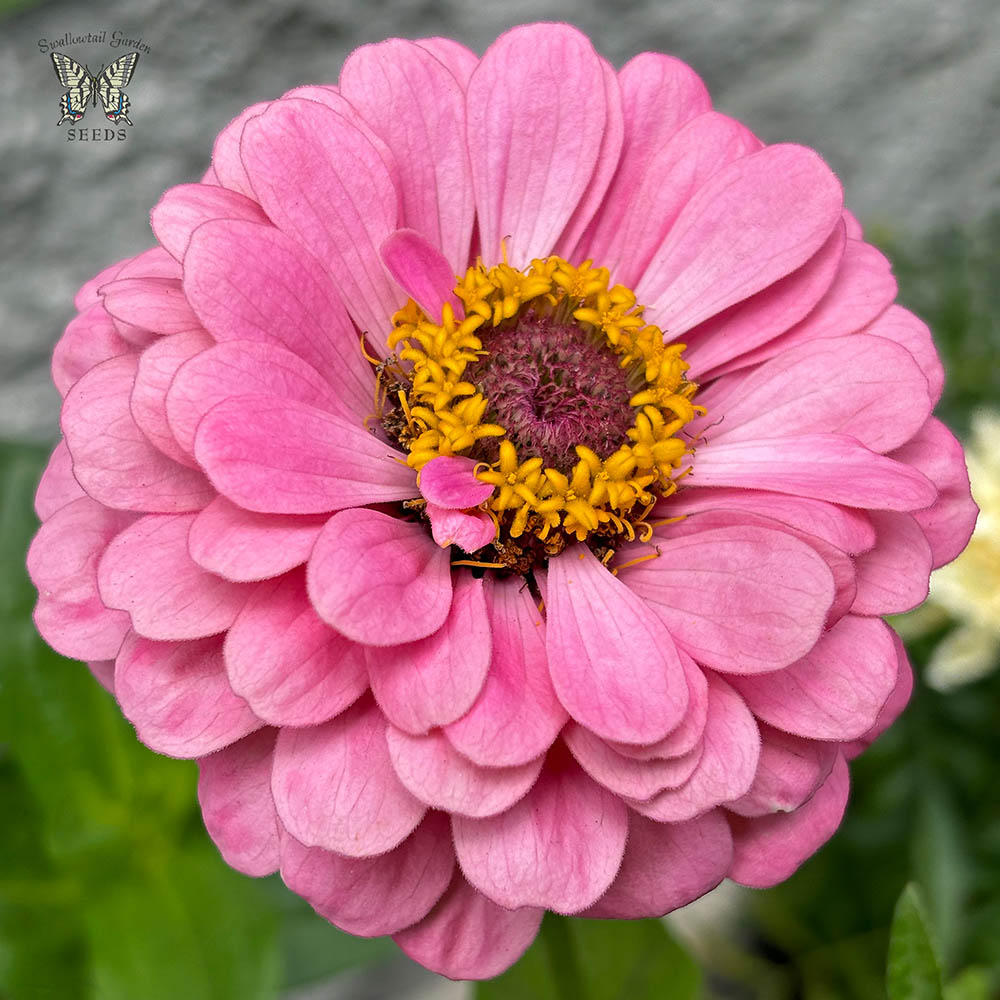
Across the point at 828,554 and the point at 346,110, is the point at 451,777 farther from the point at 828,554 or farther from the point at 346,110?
the point at 346,110

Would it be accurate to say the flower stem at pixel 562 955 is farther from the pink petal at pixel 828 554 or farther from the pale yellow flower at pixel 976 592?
the pale yellow flower at pixel 976 592

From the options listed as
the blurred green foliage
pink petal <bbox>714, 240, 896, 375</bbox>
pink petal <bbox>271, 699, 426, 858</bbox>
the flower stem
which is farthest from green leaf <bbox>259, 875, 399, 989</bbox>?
pink petal <bbox>714, 240, 896, 375</bbox>

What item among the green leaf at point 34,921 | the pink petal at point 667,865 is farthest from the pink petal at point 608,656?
the green leaf at point 34,921

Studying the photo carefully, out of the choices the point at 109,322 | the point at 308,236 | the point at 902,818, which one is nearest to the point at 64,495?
the point at 109,322

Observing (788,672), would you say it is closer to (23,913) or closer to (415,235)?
(415,235)

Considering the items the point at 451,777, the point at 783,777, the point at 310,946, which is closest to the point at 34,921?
the point at 310,946
